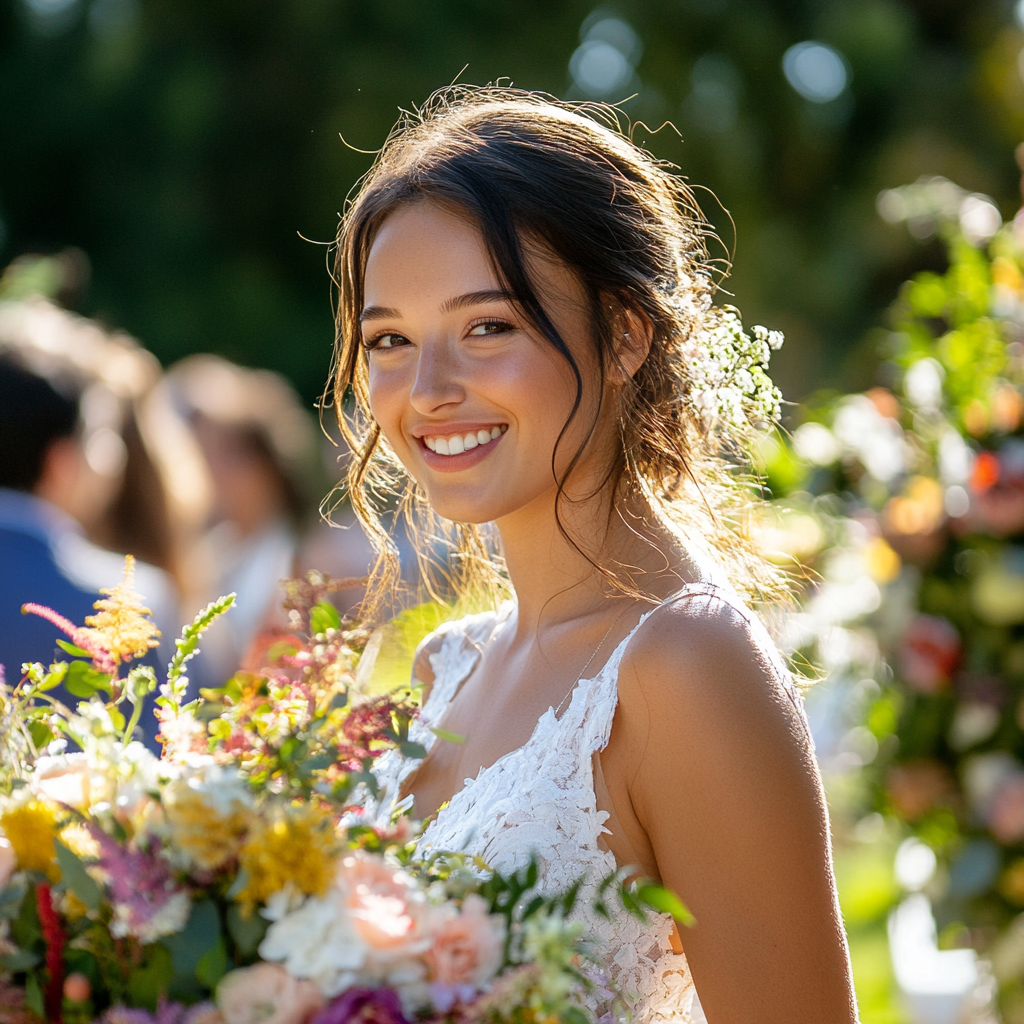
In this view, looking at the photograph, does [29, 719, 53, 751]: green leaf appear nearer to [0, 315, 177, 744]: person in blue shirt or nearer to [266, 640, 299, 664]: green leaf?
[266, 640, 299, 664]: green leaf

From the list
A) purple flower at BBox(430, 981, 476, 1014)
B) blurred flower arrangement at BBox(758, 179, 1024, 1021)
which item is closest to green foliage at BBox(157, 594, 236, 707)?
purple flower at BBox(430, 981, 476, 1014)

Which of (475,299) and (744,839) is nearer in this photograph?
(744,839)

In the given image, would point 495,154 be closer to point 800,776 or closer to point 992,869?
point 800,776

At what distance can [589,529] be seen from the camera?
207 cm

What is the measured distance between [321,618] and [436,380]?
2.21 ft

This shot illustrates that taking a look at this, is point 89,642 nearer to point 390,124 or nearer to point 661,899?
point 661,899

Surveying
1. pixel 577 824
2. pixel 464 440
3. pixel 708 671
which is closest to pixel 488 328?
pixel 464 440

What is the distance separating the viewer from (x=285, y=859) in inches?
40.8

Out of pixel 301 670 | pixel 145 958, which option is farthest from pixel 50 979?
pixel 301 670

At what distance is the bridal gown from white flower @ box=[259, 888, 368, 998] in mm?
605

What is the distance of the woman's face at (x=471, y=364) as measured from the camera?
1923 millimetres

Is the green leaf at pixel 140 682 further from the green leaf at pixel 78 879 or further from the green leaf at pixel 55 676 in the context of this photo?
the green leaf at pixel 78 879

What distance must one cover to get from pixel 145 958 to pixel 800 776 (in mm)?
853

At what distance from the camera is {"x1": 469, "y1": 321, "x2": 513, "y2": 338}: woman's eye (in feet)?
6.33
